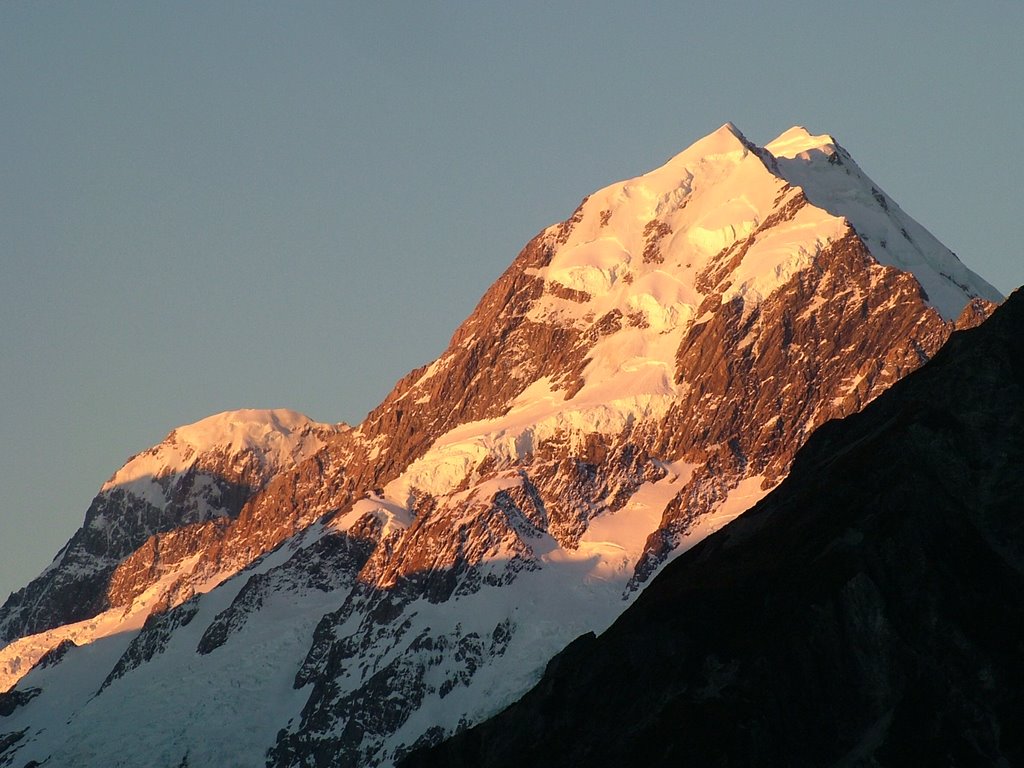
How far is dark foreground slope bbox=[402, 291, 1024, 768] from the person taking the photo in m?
132

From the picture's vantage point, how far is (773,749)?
134m

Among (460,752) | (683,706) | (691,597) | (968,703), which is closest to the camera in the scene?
(968,703)

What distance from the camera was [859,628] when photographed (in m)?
137

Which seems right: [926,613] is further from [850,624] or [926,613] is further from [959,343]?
[959,343]

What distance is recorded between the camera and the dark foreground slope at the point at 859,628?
434 feet

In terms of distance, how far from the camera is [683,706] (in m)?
142

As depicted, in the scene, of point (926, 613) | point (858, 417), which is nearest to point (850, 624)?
point (926, 613)

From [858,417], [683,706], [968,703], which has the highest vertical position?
[858,417]

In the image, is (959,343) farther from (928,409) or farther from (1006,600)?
(1006,600)

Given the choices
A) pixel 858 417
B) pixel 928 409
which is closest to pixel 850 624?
pixel 928 409

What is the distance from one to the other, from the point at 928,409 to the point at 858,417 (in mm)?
20060

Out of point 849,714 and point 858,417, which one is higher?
point 858,417

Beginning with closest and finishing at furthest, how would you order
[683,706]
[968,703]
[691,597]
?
[968,703], [683,706], [691,597]

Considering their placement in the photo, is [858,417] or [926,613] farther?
[858,417]
